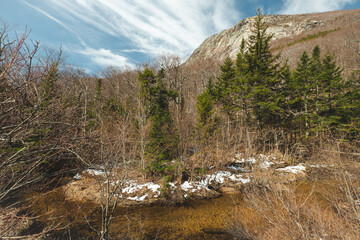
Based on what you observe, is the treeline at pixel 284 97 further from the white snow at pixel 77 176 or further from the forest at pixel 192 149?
the white snow at pixel 77 176

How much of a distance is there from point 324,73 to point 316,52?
521cm

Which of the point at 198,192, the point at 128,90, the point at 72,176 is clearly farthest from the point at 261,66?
the point at 128,90

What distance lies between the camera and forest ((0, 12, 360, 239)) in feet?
12.3

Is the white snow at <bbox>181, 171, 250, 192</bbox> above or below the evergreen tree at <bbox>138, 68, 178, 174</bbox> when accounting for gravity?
below

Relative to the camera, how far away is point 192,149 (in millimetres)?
12078

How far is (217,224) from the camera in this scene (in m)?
5.67

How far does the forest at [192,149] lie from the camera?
376 centimetres

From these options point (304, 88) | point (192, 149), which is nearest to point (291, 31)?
point (304, 88)

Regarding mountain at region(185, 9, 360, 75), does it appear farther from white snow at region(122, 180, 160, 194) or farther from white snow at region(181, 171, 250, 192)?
white snow at region(122, 180, 160, 194)

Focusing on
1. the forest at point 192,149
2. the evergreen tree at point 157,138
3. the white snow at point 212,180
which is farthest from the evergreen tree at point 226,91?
the white snow at point 212,180

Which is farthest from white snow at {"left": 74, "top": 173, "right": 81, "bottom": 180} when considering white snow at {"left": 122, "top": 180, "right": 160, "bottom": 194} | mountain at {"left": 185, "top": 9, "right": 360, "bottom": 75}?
mountain at {"left": 185, "top": 9, "right": 360, "bottom": 75}

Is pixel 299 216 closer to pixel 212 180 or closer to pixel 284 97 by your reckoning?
pixel 212 180

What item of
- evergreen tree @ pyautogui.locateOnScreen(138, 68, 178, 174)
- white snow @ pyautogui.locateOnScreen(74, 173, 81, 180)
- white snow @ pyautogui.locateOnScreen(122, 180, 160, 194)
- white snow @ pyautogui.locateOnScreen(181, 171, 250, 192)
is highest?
evergreen tree @ pyautogui.locateOnScreen(138, 68, 178, 174)

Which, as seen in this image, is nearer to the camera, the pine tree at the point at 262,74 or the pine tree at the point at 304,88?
the pine tree at the point at 262,74
